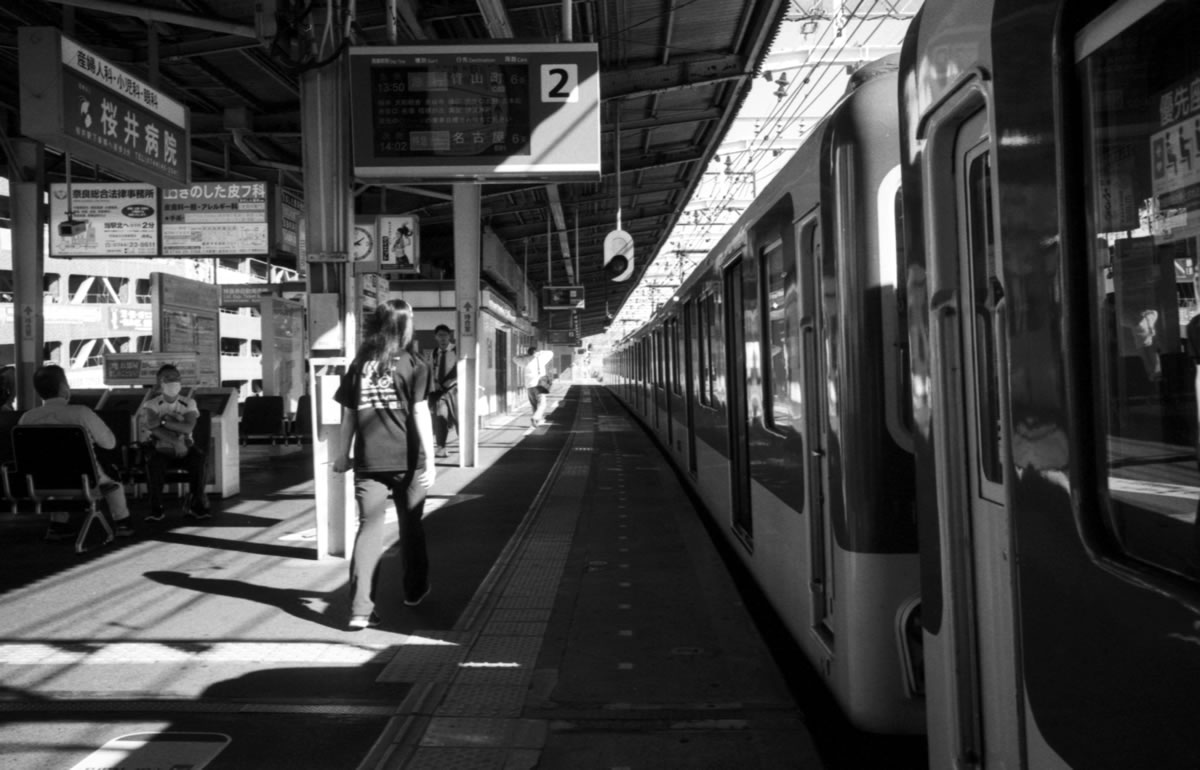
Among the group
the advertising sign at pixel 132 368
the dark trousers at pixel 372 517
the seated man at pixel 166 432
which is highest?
the advertising sign at pixel 132 368

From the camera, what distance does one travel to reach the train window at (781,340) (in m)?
4.52

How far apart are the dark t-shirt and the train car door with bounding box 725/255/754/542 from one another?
6.68 feet

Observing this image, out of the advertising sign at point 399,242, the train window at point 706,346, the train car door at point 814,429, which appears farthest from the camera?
the advertising sign at point 399,242

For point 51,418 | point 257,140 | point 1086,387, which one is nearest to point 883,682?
point 1086,387

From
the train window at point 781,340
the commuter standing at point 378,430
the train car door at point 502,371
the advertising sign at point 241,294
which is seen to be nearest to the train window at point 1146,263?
the train window at point 781,340

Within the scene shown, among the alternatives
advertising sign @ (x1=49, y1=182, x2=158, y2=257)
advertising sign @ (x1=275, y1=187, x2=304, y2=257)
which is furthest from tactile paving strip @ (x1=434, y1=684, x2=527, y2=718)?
advertising sign @ (x1=49, y1=182, x2=158, y2=257)

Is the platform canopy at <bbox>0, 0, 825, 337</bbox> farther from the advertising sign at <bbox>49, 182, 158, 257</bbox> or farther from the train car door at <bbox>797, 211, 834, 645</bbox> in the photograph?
the train car door at <bbox>797, 211, 834, 645</bbox>

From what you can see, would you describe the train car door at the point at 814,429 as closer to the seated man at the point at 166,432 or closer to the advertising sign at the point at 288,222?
the seated man at the point at 166,432

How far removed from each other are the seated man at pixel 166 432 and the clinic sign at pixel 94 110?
70.2 inches

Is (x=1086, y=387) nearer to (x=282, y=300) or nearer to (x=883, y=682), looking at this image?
(x=883, y=682)

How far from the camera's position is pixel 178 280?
13.7 metres

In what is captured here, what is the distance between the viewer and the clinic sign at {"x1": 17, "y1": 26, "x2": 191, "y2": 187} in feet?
23.9

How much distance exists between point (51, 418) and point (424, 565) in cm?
342

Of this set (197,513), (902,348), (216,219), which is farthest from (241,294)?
(902,348)
